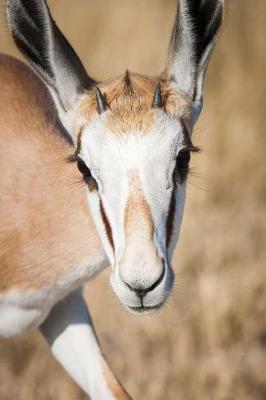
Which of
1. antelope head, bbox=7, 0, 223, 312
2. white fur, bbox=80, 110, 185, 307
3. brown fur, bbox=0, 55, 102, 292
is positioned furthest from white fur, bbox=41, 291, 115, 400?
white fur, bbox=80, 110, 185, 307

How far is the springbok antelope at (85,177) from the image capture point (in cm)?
516

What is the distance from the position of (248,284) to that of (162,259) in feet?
13.0

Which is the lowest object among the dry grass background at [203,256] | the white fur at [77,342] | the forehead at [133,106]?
the dry grass background at [203,256]

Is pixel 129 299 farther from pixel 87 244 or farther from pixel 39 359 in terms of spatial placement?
pixel 39 359

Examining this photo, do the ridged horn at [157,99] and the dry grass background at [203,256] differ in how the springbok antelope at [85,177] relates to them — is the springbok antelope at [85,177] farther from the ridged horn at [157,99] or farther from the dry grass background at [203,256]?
the dry grass background at [203,256]

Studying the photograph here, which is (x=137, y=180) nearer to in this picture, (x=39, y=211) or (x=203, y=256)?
(x=39, y=211)

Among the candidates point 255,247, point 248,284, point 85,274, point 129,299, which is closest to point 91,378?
point 85,274

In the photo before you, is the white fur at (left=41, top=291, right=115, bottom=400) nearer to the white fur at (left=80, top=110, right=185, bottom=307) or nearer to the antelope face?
the antelope face

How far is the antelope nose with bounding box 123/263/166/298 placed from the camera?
5.01m

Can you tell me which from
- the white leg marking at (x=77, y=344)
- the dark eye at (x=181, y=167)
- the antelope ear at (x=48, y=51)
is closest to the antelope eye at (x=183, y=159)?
the dark eye at (x=181, y=167)

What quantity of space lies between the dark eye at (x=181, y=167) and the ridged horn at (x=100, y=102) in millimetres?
419

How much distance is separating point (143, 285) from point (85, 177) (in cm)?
72

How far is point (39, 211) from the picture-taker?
624 centimetres

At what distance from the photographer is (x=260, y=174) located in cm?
1054
